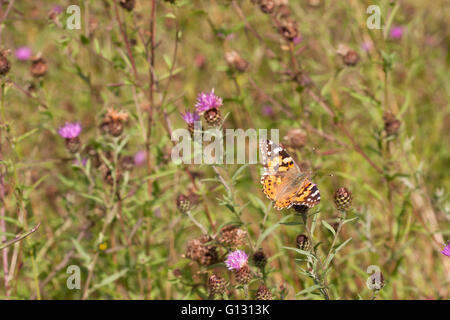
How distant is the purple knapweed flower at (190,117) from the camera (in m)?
1.96

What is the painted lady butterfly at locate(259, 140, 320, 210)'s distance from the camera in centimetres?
159

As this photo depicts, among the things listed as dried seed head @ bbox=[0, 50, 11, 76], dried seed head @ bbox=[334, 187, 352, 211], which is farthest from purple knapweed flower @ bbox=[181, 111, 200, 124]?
dried seed head @ bbox=[0, 50, 11, 76]

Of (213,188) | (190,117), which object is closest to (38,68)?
(190,117)

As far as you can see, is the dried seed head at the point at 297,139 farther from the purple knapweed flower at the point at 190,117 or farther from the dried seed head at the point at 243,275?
the dried seed head at the point at 243,275

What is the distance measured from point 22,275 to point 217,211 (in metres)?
1.26

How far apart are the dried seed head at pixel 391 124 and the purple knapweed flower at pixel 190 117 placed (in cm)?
96

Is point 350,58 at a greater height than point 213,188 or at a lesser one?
greater

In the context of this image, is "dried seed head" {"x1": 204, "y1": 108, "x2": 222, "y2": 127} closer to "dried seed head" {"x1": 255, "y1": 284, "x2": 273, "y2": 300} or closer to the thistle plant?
the thistle plant

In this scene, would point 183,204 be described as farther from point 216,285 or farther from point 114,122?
point 114,122

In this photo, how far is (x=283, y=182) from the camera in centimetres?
178

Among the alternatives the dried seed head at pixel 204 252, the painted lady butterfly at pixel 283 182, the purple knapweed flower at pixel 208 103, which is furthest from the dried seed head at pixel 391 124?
the dried seed head at pixel 204 252

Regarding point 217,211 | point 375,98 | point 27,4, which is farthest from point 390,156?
point 27,4

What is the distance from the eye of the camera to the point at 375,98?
96.4 inches

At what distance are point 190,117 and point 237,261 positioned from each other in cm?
63
